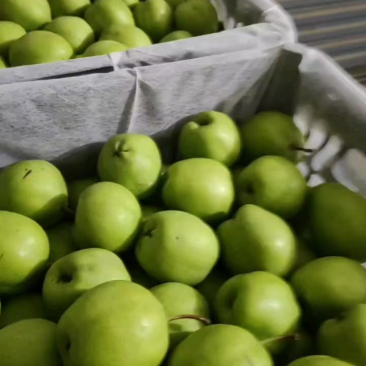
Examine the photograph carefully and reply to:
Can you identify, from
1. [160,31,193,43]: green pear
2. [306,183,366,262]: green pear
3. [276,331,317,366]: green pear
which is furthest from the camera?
[160,31,193,43]: green pear

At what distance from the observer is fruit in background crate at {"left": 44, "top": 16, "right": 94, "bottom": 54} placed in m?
0.95

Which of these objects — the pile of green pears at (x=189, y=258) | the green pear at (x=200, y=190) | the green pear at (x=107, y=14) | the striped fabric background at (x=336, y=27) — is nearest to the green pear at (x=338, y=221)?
the pile of green pears at (x=189, y=258)

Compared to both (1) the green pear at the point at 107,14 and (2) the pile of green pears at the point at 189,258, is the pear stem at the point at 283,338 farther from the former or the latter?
(1) the green pear at the point at 107,14

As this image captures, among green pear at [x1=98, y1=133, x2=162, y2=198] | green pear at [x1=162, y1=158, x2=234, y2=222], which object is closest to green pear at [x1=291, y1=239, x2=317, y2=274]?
green pear at [x1=162, y1=158, x2=234, y2=222]

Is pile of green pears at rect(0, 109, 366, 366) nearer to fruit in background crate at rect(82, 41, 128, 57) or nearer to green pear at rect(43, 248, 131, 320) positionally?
green pear at rect(43, 248, 131, 320)

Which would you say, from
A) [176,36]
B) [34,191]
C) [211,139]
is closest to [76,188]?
[34,191]

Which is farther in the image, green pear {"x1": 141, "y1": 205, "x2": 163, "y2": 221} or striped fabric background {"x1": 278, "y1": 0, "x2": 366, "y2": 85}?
striped fabric background {"x1": 278, "y1": 0, "x2": 366, "y2": 85}

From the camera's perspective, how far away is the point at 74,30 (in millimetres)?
959

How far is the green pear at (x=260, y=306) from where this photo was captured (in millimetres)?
613

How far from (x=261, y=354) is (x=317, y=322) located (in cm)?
15

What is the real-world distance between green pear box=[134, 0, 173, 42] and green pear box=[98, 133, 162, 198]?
0.30 metres

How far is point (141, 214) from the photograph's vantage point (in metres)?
0.76

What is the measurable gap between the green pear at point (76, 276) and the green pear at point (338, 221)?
263 millimetres

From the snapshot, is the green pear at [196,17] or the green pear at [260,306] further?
the green pear at [196,17]
